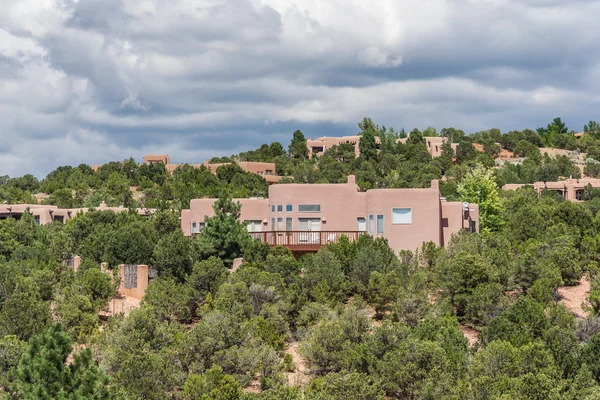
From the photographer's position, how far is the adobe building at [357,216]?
42.6 meters

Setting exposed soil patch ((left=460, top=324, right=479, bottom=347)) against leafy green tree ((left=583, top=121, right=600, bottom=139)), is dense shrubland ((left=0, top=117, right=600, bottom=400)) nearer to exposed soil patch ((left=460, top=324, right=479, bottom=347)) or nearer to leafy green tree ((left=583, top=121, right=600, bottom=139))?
exposed soil patch ((left=460, top=324, right=479, bottom=347))

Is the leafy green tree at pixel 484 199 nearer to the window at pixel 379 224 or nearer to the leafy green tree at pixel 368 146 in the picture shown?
the window at pixel 379 224

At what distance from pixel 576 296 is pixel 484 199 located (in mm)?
19705

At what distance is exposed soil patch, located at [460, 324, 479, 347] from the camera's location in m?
32.9

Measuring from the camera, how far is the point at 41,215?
2552 inches

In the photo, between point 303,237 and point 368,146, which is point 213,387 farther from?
point 368,146

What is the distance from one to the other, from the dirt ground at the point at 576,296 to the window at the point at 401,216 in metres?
7.83

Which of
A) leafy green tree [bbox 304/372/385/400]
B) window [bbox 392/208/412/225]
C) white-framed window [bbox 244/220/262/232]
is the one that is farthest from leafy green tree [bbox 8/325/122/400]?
white-framed window [bbox 244/220/262/232]

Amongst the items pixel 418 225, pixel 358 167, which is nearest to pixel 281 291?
pixel 418 225

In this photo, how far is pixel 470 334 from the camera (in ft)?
111

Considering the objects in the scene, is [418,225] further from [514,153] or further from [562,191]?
[514,153]

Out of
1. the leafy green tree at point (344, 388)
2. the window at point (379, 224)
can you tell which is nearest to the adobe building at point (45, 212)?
the window at point (379, 224)

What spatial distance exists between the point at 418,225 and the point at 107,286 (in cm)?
1456

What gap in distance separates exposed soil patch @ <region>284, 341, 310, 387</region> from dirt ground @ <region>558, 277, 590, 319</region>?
11.0 m
